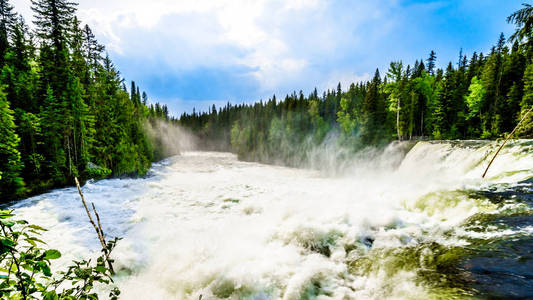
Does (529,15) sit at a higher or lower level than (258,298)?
higher

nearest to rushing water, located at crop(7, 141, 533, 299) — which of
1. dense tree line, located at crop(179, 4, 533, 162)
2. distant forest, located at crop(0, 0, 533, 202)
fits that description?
distant forest, located at crop(0, 0, 533, 202)

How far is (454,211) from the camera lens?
23.8 ft

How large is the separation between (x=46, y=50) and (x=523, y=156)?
3761 cm

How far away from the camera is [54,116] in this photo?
20.1 metres

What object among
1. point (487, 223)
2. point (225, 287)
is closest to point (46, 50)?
point (225, 287)

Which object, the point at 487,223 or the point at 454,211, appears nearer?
the point at 487,223

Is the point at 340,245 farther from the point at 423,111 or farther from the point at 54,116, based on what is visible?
the point at 423,111

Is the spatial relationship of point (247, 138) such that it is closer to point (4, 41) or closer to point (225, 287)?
point (4, 41)

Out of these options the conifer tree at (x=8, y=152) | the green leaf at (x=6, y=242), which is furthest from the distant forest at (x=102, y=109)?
the green leaf at (x=6, y=242)

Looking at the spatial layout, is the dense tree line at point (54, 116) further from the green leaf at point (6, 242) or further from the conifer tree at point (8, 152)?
→ the green leaf at point (6, 242)

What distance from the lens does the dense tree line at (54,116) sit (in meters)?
16.8

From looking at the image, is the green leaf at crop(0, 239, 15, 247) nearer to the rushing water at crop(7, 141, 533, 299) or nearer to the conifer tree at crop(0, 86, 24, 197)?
the rushing water at crop(7, 141, 533, 299)

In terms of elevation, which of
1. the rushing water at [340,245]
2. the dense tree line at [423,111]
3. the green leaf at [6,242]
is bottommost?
the rushing water at [340,245]

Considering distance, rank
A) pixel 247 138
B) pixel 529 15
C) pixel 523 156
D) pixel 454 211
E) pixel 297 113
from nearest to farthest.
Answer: pixel 454 211, pixel 529 15, pixel 523 156, pixel 297 113, pixel 247 138
